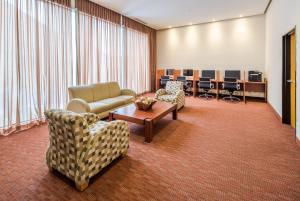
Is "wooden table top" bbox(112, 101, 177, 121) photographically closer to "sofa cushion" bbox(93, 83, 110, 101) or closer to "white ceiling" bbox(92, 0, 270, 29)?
"sofa cushion" bbox(93, 83, 110, 101)

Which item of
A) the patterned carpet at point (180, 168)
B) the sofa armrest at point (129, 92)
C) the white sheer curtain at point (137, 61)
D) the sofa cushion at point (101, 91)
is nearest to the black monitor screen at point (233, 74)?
the white sheer curtain at point (137, 61)

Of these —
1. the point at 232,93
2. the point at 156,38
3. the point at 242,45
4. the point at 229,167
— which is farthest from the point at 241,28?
the point at 229,167

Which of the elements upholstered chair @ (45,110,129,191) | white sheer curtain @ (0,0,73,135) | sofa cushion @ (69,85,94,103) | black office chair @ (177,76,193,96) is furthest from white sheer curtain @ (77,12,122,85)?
upholstered chair @ (45,110,129,191)

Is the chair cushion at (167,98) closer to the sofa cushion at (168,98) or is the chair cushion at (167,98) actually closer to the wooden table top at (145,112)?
the sofa cushion at (168,98)

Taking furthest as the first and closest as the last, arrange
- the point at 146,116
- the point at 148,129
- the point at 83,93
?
the point at 83,93, the point at 146,116, the point at 148,129

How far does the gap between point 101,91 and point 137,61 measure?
3.43 m

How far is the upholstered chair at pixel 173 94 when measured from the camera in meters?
4.96

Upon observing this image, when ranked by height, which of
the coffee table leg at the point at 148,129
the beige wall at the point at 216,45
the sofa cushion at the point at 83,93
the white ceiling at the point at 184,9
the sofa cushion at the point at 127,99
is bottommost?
the coffee table leg at the point at 148,129

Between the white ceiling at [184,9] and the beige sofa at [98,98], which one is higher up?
the white ceiling at [184,9]

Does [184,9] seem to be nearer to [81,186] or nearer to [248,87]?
[248,87]

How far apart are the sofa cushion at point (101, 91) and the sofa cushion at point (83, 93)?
0.13 meters

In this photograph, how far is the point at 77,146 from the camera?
1.83m

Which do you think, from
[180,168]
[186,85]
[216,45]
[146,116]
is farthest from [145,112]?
[216,45]

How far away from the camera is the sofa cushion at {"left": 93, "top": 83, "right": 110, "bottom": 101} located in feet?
14.9
